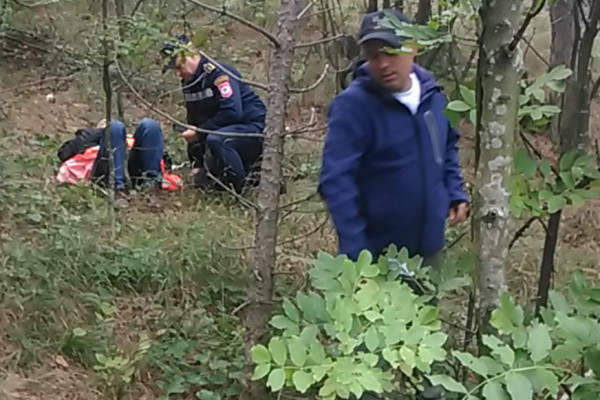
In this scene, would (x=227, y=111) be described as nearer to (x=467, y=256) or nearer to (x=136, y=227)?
(x=136, y=227)

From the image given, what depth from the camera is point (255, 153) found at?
20.7 feet

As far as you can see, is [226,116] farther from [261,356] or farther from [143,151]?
[261,356]

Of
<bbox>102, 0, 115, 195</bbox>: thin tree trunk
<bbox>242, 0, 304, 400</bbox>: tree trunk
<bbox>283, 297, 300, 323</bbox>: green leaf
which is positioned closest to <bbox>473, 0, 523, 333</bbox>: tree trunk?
<bbox>283, 297, 300, 323</bbox>: green leaf

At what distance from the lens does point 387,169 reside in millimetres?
2805

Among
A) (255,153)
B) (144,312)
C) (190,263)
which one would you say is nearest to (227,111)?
(255,153)

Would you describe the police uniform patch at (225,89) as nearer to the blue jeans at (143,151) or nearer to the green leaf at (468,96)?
the blue jeans at (143,151)

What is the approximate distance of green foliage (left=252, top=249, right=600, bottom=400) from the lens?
148 centimetres

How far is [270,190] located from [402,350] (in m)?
1.65

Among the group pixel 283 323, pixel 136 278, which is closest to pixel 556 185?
pixel 283 323

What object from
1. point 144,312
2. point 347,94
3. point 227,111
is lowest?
point 144,312

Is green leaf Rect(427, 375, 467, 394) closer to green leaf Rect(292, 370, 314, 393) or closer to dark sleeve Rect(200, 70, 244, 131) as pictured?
green leaf Rect(292, 370, 314, 393)

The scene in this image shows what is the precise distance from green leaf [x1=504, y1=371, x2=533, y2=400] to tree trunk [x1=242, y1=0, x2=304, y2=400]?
1.75 meters

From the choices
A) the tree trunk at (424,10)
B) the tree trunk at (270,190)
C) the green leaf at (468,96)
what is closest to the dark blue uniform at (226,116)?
the tree trunk at (424,10)

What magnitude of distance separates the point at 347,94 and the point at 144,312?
1.77 meters
